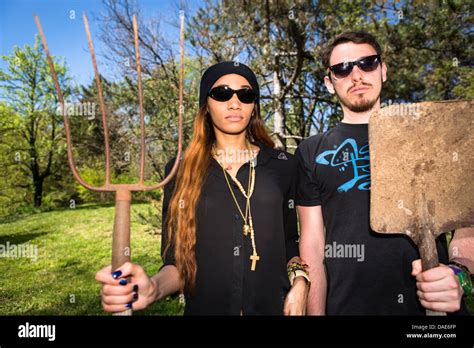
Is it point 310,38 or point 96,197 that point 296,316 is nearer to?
point 310,38

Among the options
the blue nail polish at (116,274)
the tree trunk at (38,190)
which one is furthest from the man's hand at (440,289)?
the tree trunk at (38,190)

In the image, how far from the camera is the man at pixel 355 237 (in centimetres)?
157

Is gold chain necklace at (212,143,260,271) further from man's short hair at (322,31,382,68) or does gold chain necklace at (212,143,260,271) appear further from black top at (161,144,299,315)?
man's short hair at (322,31,382,68)

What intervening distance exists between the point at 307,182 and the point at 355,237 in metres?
0.38

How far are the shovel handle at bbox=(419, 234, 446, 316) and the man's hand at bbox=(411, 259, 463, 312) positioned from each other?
2cm

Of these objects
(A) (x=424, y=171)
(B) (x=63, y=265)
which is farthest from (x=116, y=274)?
(B) (x=63, y=265)

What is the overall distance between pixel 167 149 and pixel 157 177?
Answer: 66 centimetres

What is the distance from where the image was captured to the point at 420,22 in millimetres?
6500

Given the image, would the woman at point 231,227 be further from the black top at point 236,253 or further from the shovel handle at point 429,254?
the shovel handle at point 429,254

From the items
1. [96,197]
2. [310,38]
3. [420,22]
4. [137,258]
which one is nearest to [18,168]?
[96,197]

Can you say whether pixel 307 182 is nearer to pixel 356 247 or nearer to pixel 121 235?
pixel 356 247

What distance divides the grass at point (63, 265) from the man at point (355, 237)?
269cm

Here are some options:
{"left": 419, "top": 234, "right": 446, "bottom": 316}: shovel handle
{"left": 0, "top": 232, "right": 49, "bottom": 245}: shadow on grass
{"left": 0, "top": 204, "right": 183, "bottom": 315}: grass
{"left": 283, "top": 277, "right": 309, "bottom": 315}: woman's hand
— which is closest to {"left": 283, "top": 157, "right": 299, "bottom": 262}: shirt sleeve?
{"left": 283, "top": 277, "right": 309, "bottom": 315}: woman's hand

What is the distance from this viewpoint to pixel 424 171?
4.98 ft
